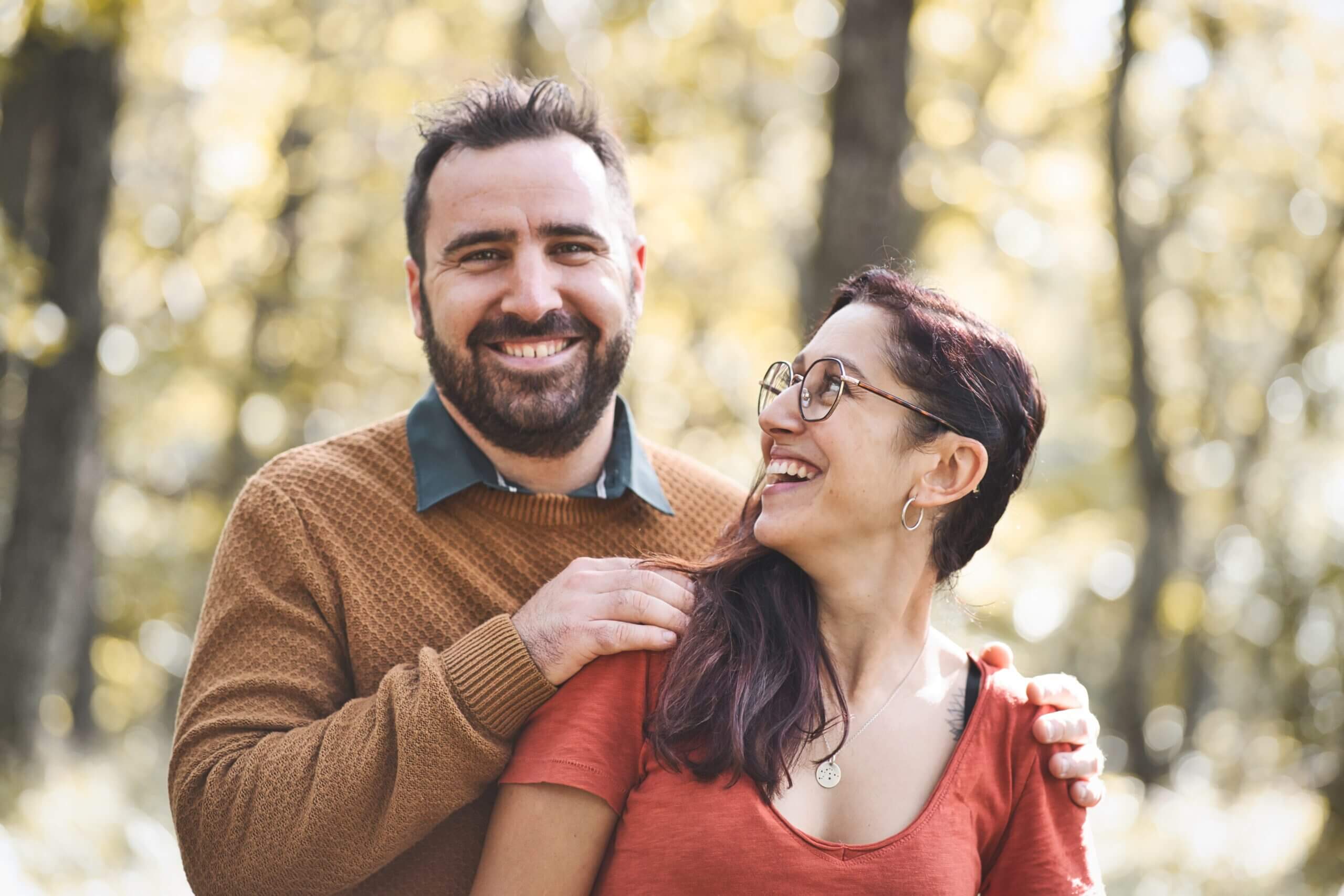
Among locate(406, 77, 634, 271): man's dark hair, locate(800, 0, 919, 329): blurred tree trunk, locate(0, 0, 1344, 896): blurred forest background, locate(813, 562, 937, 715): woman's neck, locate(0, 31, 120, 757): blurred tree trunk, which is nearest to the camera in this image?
locate(813, 562, 937, 715): woman's neck

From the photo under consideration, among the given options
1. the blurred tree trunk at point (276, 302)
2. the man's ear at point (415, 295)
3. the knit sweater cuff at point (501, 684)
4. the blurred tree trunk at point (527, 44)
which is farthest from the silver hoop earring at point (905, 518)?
the blurred tree trunk at point (276, 302)

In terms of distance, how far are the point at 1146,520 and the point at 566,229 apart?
1099 cm

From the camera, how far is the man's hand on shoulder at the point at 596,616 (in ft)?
8.71

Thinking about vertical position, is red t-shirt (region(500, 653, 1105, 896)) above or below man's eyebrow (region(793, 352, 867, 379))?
below

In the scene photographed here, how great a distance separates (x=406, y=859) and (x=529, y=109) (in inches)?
78.8

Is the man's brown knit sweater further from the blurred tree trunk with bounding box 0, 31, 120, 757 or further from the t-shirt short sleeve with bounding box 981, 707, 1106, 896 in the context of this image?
the blurred tree trunk with bounding box 0, 31, 120, 757

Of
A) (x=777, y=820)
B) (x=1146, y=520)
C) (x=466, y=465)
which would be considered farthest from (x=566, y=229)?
(x=1146, y=520)

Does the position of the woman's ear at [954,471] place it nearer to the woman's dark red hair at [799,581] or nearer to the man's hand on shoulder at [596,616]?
the woman's dark red hair at [799,581]

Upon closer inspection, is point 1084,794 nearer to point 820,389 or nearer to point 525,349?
point 820,389

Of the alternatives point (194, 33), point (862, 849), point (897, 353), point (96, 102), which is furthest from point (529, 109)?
point (194, 33)

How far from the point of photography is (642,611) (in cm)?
271

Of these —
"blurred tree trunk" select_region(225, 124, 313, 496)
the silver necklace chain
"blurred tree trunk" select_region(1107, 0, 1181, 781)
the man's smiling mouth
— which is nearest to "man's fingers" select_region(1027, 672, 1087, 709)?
the silver necklace chain

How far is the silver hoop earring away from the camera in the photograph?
2805 millimetres

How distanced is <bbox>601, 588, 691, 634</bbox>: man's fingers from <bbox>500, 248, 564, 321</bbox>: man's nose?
95cm
